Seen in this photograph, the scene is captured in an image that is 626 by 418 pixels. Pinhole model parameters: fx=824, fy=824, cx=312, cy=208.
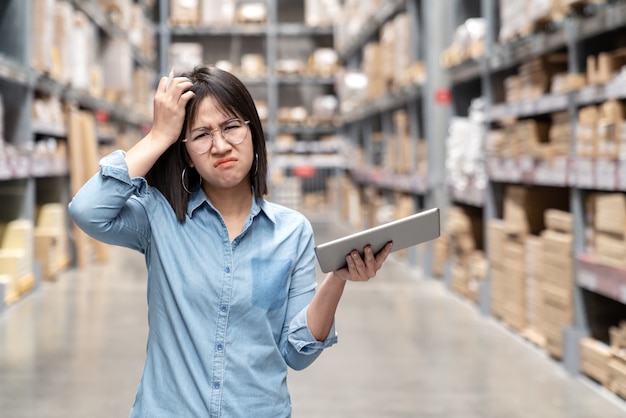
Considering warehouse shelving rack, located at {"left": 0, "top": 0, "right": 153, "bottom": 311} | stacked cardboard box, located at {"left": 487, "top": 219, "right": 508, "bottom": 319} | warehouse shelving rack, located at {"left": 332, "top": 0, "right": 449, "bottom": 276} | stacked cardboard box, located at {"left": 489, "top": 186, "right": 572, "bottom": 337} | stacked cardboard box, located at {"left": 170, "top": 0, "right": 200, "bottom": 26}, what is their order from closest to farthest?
stacked cardboard box, located at {"left": 489, "top": 186, "right": 572, "bottom": 337} → stacked cardboard box, located at {"left": 487, "top": 219, "right": 508, "bottom": 319} → warehouse shelving rack, located at {"left": 0, "top": 0, "right": 153, "bottom": 311} → warehouse shelving rack, located at {"left": 332, "top": 0, "right": 449, "bottom": 276} → stacked cardboard box, located at {"left": 170, "top": 0, "right": 200, "bottom": 26}

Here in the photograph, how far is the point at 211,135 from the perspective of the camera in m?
1.72

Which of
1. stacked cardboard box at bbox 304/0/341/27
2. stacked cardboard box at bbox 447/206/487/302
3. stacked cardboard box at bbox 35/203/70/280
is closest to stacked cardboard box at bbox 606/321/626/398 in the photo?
stacked cardboard box at bbox 447/206/487/302

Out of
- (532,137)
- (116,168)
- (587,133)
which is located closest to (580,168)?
(587,133)

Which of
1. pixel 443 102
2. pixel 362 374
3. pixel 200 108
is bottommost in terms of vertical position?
pixel 362 374

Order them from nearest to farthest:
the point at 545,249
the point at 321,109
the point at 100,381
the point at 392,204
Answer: the point at 100,381
the point at 545,249
the point at 392,204
the point at 321,109

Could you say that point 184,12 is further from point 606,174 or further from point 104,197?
point 104,197

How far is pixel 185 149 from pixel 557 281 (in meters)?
3.70

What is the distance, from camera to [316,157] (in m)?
18.2

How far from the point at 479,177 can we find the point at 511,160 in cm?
86

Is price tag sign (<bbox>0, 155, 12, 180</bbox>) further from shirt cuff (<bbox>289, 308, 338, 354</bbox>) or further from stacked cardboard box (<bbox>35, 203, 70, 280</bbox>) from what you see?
shirt cuff (<bbox>289, 308, 338, 354</bbox>)

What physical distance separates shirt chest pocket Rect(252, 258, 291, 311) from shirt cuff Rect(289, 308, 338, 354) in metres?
0.05

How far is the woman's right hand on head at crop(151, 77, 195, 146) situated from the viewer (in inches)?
65.9

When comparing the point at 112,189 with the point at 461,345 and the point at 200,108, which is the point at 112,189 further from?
the point at 461,345

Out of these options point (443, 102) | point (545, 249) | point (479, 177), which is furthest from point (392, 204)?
point (545, 249)
